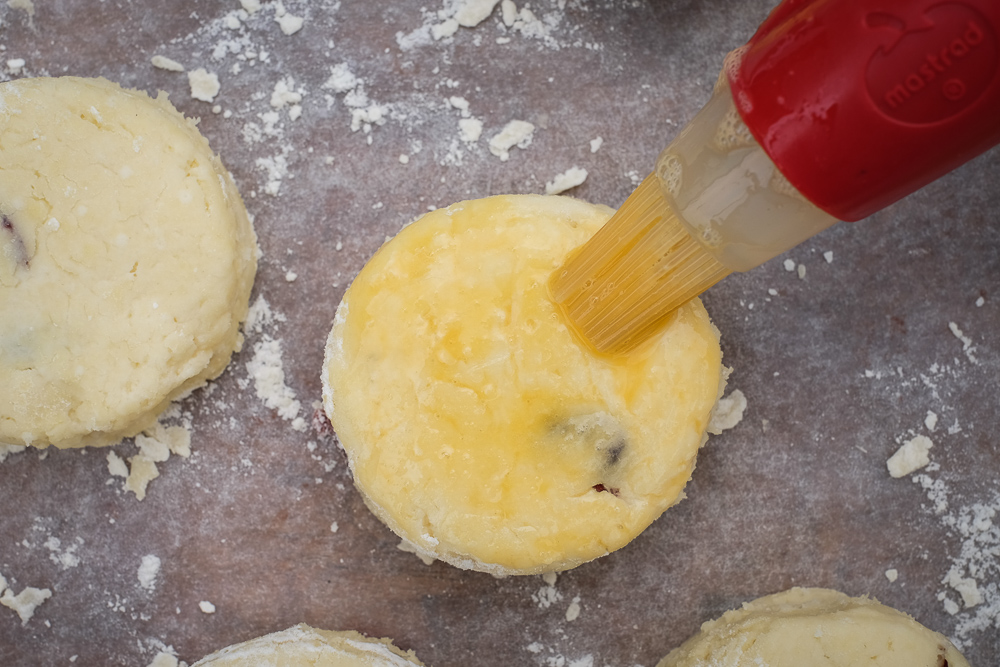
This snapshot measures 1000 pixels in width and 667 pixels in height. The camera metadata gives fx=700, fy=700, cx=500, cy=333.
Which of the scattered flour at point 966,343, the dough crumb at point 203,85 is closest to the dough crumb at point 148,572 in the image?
the dough crumb at point 203,85

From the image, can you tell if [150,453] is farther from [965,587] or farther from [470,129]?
[965,587]

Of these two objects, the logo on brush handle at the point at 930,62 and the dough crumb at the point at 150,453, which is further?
the dough crumb at the point at 150,453

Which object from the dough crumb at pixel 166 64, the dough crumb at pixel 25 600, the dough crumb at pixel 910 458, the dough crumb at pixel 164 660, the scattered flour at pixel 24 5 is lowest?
the dough crumb at pixel 164 660

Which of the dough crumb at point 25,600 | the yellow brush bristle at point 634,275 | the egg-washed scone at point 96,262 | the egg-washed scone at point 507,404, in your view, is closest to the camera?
the yellow brush bristle at point 634,275

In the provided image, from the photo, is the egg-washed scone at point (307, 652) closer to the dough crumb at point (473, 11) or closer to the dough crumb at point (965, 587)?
the dough crumb at point (965, 587)

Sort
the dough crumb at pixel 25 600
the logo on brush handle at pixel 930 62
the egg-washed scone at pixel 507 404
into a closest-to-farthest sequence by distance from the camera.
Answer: the logo on brush handle at pixel 930 62
the egg-washed scone at pixel 507 404
the dough crumb at pixel 25 600
